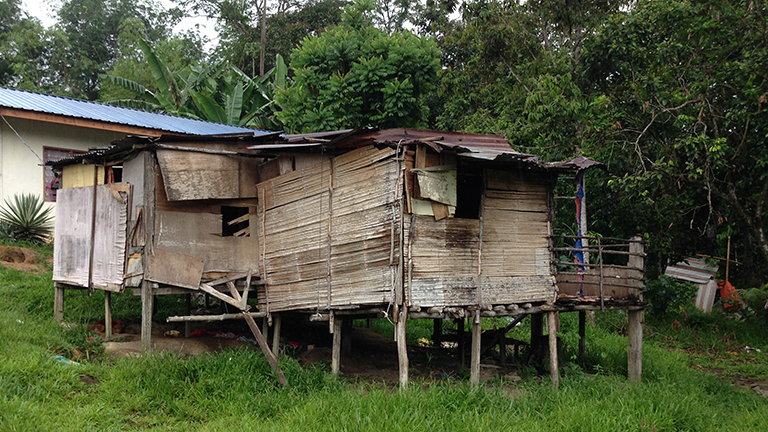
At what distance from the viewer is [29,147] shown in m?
14.4

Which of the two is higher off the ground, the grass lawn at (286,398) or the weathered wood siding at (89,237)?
the weathered wood siding at (89,237)

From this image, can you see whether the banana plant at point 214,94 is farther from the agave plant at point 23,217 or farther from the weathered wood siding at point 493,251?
the weathered wood siding at point 493,251

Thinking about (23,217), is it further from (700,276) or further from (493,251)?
(700,276)

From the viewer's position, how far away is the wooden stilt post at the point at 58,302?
11.7 meters

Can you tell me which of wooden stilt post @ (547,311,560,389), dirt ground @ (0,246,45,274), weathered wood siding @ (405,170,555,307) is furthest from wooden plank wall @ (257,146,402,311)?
dirt ground @ (0,246,45,274)

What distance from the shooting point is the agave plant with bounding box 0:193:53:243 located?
1438cm

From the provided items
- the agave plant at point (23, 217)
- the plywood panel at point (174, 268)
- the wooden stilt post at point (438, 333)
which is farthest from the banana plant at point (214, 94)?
the plywood panel at point (174, 268)

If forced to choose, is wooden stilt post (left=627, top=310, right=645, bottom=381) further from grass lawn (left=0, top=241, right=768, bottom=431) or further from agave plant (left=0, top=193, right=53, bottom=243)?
agave plant (left=0, top=193, right=53, bottom=243)

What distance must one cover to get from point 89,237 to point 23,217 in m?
4.38

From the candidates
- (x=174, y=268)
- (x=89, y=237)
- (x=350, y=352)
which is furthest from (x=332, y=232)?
(x=89, y=237)

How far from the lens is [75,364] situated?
29.1ft

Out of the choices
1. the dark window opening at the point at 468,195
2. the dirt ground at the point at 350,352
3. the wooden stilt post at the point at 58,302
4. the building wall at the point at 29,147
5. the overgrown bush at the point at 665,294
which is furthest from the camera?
the overgrown bush at the point at 665,294

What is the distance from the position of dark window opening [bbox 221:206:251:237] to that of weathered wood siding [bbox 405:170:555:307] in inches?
138

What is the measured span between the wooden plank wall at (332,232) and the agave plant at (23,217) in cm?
710
